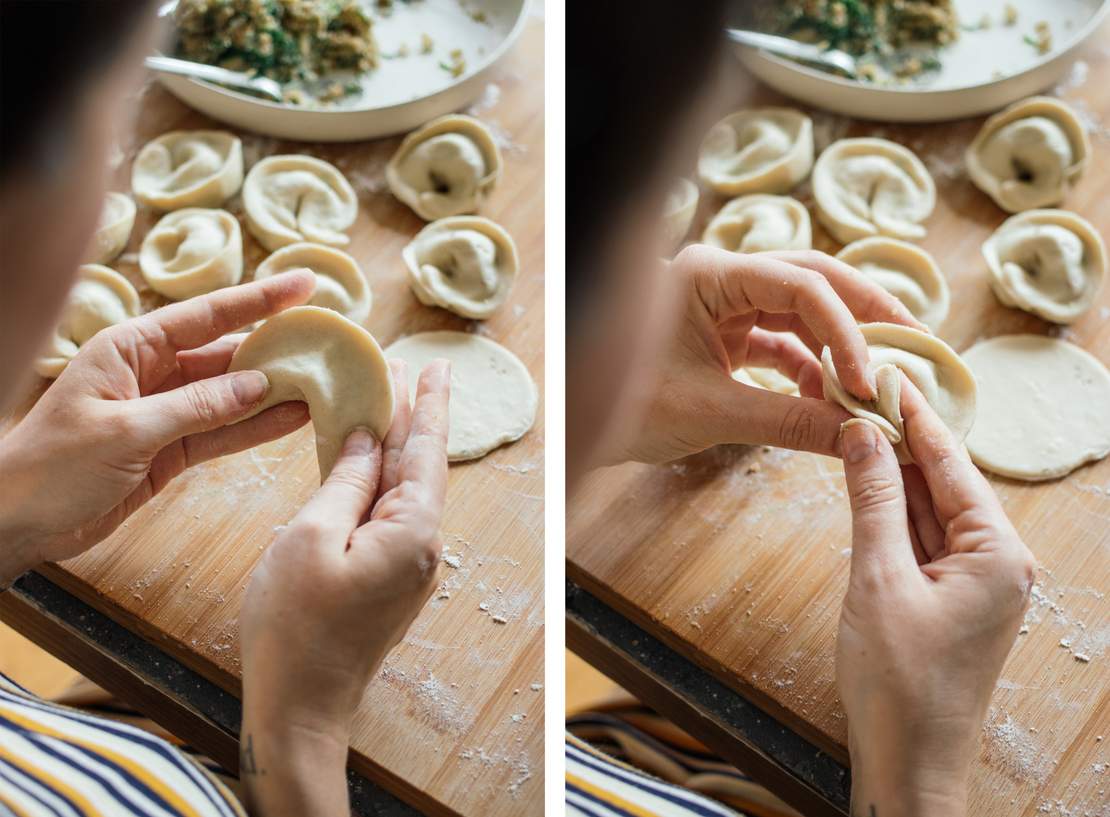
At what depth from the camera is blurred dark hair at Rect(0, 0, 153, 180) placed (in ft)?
3.26

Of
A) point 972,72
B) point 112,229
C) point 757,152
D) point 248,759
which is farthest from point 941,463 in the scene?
point 112,229

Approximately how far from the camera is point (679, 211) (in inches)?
51.4

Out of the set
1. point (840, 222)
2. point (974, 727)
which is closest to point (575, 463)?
point (974, 727)

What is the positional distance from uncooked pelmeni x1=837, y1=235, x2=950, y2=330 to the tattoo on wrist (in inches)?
35.5

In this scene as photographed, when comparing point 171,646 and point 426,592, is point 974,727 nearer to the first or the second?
point 426,592

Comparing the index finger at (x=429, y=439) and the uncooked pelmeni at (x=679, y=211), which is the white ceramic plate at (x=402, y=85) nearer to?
the uncooked pelmeni at (x=679, y=211)

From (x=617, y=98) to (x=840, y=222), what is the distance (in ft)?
1.63

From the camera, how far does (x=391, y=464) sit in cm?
102

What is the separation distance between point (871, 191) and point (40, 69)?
1.02 m

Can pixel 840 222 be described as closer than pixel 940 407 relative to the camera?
No

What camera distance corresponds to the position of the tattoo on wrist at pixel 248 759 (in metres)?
0.96

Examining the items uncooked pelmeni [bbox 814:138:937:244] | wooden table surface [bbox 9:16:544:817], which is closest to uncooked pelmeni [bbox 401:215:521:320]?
wooden table surface [bbox 9:16:544:817]

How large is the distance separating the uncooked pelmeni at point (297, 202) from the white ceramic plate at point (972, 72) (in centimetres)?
60

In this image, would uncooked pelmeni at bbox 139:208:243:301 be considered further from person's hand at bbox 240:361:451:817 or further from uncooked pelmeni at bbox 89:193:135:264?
person's hand at bbox 240:361:451:817
